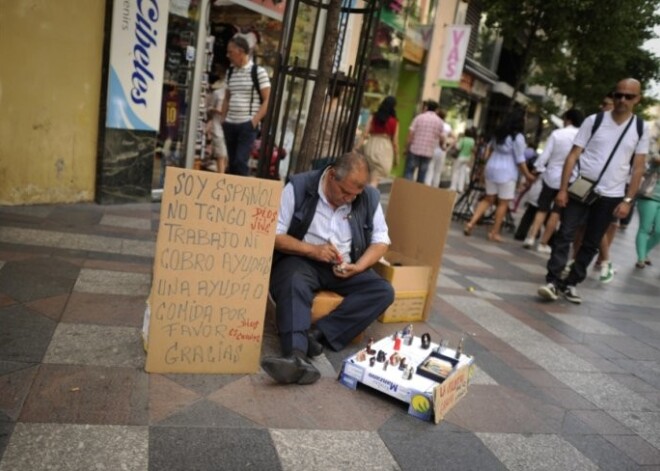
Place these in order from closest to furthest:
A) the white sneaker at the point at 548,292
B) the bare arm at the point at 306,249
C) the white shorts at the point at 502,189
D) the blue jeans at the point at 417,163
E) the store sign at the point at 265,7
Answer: the bare arm at the point at 306,249 → the white sneaker at the point at 548,292 → the store sign at the point at 265,7 → the white shorts at the point at 502,189 → the blue jeans at the point at 417,163

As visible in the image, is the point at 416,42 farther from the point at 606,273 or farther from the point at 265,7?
the point at 606,273

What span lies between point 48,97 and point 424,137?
213 inches

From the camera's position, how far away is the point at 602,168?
186 inches

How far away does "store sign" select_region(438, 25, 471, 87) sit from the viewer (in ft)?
40.9

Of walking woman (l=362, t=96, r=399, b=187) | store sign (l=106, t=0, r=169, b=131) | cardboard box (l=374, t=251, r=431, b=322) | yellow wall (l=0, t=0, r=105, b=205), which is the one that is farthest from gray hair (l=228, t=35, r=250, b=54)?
cardboard box (l=374, t=251, r=431, b=322)

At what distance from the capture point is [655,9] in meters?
12.8

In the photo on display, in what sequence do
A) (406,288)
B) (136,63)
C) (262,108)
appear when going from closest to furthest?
(406,288), (136,63), (262,108)

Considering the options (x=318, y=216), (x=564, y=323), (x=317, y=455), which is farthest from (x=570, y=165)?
(x=317, y=455)

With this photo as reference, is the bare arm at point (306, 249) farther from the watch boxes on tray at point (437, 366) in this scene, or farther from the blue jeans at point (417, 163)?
the blue jeans at point (417, 163)

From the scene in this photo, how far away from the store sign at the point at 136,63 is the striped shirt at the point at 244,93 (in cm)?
79

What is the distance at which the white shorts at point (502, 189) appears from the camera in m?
7.75

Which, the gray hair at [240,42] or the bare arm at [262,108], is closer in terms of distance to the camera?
the gray hair at [240,42]

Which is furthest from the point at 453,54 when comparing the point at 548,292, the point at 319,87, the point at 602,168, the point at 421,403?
the point at 421,403

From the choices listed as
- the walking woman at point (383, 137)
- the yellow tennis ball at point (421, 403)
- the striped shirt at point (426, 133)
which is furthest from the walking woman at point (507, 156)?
the yellow tennis ball at point (421, 403)
